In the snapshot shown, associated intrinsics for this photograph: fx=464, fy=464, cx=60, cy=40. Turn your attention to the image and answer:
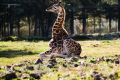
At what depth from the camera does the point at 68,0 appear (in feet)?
288

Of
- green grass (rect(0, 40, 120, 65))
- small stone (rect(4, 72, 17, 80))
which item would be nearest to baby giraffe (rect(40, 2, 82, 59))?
green grass (rect(0, 40, 120, 65))


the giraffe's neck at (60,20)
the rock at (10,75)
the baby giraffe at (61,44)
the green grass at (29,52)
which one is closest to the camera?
the rock at (10,75)

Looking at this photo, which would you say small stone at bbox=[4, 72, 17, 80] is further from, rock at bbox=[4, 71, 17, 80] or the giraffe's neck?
the giraffe's neck

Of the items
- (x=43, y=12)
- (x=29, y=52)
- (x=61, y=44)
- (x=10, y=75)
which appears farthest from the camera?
(x=43, y=12)

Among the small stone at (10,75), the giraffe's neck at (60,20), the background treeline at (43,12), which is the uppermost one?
the giraffe's neck at (60,20)

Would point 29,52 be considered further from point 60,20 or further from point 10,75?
point 10,75

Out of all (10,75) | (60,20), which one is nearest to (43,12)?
(60,20)

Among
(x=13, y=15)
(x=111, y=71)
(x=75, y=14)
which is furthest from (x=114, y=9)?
(x=111, y=71)

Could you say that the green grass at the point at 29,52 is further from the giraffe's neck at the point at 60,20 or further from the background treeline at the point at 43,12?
the background treeline at the point at 43,12

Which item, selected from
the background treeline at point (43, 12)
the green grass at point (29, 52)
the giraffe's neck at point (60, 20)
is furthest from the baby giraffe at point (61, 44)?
the background treeline at point (43, 12)

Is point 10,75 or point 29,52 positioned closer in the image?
point 10,75

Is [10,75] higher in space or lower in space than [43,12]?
higher

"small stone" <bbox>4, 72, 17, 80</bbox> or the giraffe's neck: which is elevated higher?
the giraffe's neck

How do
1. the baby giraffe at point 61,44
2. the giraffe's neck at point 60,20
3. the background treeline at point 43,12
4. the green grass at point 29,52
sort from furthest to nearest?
the background treeline at point 43,12 < the green grass at point 29,52 < the giraffe's neck at point 60,20 < the baby giraffe at point 61,44
